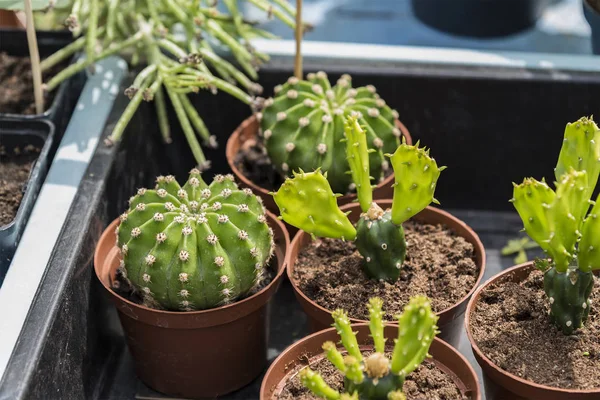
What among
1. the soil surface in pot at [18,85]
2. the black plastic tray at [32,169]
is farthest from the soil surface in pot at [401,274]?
the soil surface in pot at [18,85]

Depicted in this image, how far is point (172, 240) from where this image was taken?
1412 mm

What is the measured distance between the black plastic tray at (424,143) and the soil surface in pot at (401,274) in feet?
0.78

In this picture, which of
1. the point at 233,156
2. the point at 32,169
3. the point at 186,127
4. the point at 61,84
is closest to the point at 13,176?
the point at 32,169

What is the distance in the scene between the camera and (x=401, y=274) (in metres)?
1.56

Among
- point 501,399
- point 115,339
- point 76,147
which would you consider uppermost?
point 76,147

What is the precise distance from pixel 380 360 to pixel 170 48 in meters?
0.99

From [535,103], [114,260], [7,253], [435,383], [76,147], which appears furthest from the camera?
[535,103]

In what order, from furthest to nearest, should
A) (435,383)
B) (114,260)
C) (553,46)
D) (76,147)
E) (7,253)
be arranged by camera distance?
(553,46) < (76,147) < (114,260) < (7,253) < (435,383)

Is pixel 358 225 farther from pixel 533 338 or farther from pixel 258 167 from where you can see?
pixel 258 167

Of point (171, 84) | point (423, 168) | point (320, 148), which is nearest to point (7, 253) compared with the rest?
point (171, 84)

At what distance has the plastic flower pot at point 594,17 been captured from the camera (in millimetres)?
1926

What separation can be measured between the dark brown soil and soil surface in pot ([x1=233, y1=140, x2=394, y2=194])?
22.8 inches

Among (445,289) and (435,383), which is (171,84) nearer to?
(445,289)

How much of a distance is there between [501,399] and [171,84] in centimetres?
93
